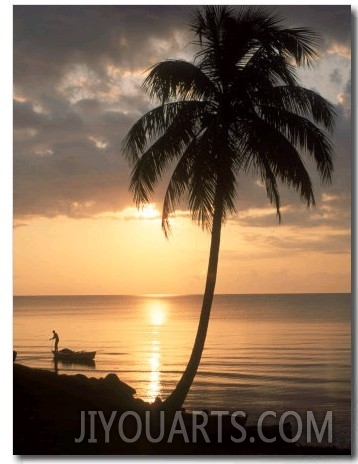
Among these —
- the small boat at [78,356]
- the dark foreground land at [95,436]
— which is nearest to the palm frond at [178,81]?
the dark foreground land at [95,436]

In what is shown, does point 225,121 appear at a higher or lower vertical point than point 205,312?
higher

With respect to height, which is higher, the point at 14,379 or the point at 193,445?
the point at 14,379

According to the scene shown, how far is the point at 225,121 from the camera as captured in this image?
30.4 ft

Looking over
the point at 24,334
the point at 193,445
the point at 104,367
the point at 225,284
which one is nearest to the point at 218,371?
the point at 104,367

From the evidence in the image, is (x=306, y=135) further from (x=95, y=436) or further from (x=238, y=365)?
(x=238, y=365)

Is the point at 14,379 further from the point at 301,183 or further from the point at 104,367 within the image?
the point at 104,367

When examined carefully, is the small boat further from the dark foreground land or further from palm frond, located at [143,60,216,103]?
palm frond, located at [143,60,216,103]

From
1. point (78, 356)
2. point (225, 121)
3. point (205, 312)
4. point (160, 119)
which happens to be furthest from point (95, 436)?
point (78, 356)

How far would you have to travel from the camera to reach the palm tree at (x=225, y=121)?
9195 mm

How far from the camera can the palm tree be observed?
9.20m

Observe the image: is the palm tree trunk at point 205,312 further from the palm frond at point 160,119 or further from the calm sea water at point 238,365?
the calm sea water at point 238,365

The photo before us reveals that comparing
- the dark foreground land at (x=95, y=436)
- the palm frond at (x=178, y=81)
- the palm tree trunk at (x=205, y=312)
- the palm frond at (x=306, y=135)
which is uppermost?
the palm frond at (x=178, y=81)

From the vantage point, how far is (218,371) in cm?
2775
